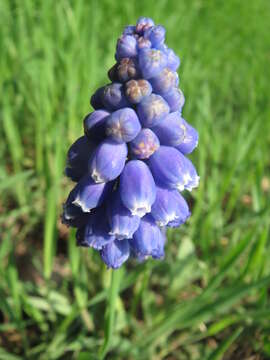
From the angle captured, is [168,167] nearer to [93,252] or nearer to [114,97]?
[114,97]

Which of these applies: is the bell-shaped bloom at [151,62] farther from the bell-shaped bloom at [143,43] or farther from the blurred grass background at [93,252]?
the blurred grass background at [93,252]

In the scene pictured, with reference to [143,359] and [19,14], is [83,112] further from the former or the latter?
[143,359]

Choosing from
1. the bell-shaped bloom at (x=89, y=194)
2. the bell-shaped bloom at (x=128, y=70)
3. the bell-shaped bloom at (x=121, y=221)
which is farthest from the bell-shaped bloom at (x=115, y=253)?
the bell-shaped bloom at (x=128, y=70)

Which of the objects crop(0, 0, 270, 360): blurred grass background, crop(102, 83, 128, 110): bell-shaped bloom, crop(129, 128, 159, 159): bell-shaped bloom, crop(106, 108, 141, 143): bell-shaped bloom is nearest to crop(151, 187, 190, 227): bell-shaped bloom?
crop(129, 128, 159, 159): bell-shaped bloom

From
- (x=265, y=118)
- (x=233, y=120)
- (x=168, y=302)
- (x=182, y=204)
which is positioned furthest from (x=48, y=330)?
(x=233, y=120)

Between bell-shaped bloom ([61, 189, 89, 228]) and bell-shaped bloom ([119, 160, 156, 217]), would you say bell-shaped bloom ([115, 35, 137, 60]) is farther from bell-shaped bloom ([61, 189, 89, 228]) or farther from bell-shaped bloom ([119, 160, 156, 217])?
bell-shaped bloom ([61, 189, 89, 228])

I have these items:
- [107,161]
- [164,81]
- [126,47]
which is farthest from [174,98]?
[107,161]
